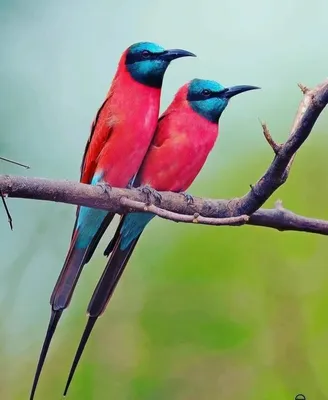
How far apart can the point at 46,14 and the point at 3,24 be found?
0.10 m

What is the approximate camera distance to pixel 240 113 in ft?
5.68

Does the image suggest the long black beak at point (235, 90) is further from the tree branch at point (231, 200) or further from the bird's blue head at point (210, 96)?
the tree branch at point (231, 200)

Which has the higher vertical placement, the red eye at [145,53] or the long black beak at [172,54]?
the long black beak at [172,54]

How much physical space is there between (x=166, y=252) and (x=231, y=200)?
0.20m

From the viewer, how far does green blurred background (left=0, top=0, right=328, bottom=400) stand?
1.61 metres

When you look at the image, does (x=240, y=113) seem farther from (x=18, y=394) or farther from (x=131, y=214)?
(x=18, y=394)

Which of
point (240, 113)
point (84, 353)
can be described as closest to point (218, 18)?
point (240, 113)

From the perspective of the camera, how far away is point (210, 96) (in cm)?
165

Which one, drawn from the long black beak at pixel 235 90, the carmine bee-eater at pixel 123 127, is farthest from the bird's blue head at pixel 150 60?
the long black beak at pixel 235 90

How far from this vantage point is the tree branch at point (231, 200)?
1310 mm

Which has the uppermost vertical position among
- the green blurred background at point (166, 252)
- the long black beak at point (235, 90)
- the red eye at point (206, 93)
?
the long black beak at point (235, 90)

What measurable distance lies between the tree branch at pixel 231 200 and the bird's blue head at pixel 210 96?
18 cm

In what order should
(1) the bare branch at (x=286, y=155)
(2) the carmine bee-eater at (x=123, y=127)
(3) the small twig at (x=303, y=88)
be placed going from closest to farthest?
1. (1) the bare branch at (x=286, y=155)
2. (3) the small twig at (x=303, y=88)
3. (2) the carmine bee-eater at (x=123, y=127)

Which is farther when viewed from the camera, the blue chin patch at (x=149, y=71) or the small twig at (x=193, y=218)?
the blue chin patch at (x=149, y=71)
